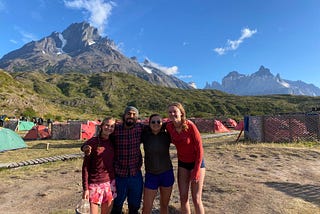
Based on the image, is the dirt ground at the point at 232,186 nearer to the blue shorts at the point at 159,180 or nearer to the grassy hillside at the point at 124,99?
the blue shorts at the point at 159,180

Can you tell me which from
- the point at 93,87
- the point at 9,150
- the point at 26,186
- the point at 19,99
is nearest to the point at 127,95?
the point at 93,87

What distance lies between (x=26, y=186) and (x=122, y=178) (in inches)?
237

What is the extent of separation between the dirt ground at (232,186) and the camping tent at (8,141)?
22.0ft

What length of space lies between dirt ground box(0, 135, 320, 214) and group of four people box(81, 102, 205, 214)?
6.03 feet

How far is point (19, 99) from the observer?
56625mm

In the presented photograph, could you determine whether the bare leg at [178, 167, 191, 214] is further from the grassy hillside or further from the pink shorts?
the grassy hillside

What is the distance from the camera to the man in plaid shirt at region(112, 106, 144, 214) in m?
4.37

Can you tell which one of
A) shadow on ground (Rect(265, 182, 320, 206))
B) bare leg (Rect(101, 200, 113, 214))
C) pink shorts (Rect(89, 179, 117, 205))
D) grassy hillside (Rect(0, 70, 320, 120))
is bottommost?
shadow on ground (Rect(265, 182, 320, 206))

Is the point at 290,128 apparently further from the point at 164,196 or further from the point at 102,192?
the point at 102,192

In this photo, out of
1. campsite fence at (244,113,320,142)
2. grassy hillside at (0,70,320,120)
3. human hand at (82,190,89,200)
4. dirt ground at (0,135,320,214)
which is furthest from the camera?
grassy hillside at (0,70,320,120)

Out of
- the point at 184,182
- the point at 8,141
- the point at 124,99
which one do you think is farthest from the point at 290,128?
the point at 124,99

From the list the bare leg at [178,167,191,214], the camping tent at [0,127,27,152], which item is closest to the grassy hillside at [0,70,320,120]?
the camping tent at [0,127,27,152]

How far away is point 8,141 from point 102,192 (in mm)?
16324

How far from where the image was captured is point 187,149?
4.57 metres
